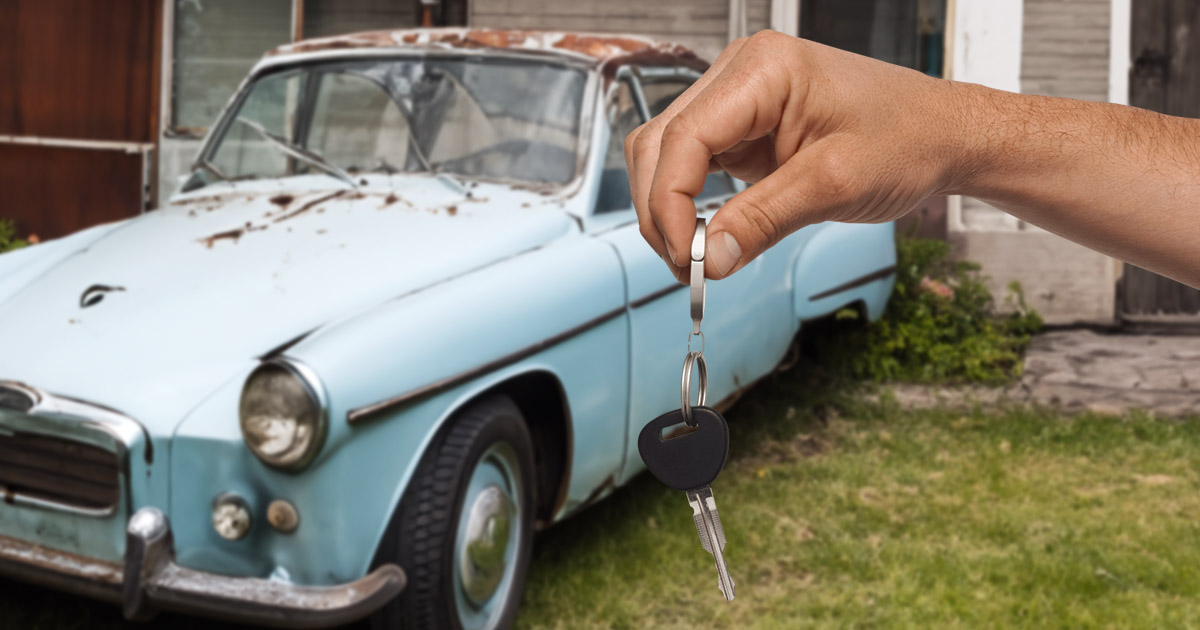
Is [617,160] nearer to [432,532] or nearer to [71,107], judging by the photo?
[432,532]

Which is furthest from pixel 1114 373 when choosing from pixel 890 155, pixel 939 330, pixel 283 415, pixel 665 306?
pixel 890 155

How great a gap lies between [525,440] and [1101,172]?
6.54 feet

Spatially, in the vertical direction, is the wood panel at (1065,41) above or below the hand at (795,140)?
above

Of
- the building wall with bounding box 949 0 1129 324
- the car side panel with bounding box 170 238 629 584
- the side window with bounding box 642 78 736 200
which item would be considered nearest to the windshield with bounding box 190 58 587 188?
the side window with bounding box 642 78 736 200

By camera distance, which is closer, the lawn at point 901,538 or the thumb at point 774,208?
the thumb at point 774,208

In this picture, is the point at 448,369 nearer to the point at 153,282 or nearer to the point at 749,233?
the point at 153,282

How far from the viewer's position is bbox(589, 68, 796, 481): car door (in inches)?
137

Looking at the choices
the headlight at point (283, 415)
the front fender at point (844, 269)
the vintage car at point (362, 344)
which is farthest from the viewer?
the front fender at point (844, 269)

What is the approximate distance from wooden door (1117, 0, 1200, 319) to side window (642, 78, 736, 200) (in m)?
3.65

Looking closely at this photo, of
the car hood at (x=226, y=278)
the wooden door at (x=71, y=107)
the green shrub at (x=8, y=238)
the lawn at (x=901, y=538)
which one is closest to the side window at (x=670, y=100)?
the car hood at (x=226, y=278)

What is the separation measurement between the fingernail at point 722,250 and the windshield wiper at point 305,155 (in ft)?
8.87

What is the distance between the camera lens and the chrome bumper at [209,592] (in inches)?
96.1

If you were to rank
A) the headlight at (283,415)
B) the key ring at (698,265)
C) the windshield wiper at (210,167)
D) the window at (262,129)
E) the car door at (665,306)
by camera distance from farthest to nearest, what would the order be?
the windshield wiper at (210,167), the window at (262,129), the car door at (665,306), the headlight at (283,415), the key ring at (698,265)

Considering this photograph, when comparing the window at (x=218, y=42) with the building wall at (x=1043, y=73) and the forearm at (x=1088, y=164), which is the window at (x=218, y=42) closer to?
the building wall at (x=1043, y=73)
